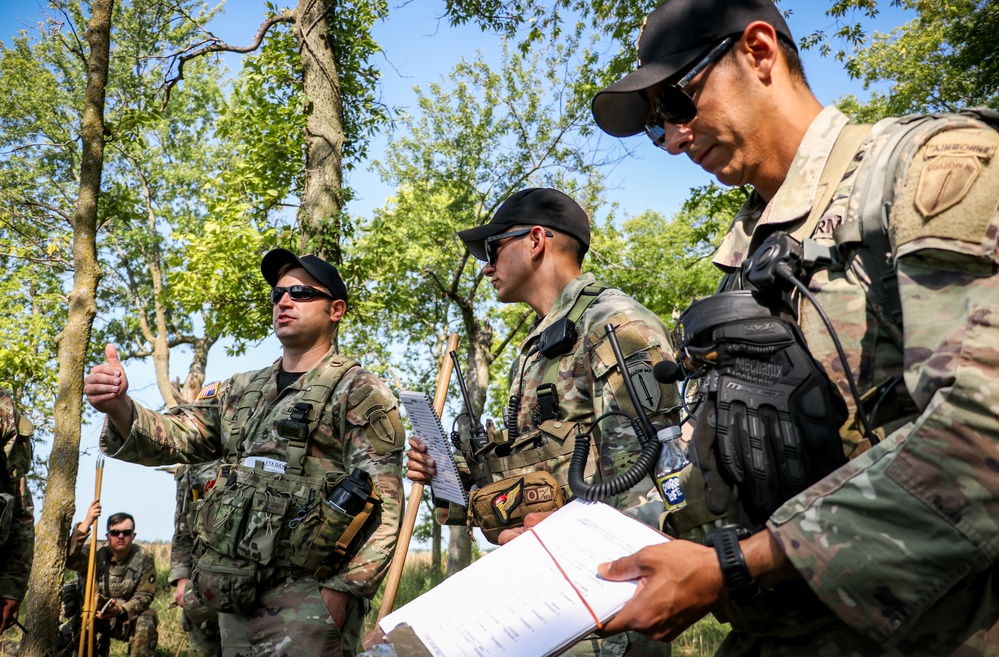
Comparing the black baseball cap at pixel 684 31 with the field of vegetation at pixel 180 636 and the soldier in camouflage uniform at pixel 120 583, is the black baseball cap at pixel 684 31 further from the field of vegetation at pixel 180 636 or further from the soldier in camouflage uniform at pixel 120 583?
the soldier in camouflage uniform at pixel 120 583

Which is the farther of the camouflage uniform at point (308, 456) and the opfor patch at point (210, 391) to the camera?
the opfor patch at point (210, 391)

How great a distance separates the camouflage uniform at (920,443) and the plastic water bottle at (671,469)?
290mm

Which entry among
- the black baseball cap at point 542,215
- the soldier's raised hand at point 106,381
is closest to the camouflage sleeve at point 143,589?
the soldier's raised hand at point 106,381

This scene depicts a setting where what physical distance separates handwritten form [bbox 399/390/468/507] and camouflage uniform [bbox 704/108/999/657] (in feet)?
6.97

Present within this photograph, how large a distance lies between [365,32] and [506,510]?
791 centimetres

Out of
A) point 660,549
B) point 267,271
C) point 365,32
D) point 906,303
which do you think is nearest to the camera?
point 906,303

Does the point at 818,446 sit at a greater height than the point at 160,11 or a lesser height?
lesser

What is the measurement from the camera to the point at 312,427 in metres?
4.12

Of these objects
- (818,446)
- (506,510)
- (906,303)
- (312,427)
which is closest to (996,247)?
(906,303)

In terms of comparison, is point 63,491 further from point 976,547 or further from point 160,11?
point 976,547

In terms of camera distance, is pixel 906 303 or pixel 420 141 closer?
pixel 906 303

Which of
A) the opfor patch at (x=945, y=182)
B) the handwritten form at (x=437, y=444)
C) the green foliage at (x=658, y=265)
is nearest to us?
the opfor patch at (x=945, y=182)

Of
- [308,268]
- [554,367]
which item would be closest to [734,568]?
[554,367]

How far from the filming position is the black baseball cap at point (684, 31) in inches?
72.6
